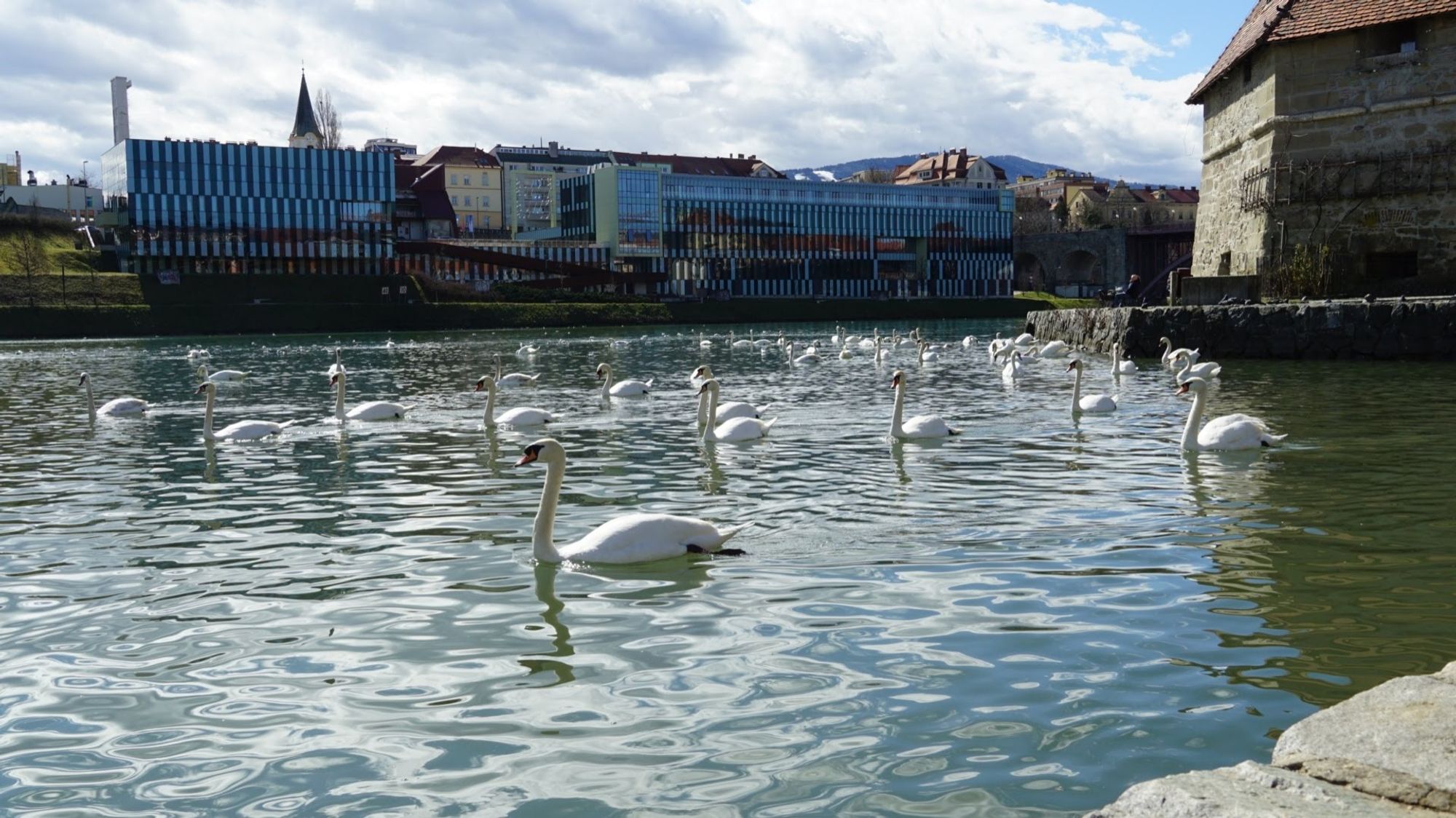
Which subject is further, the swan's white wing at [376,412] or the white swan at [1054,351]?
the white swan at [1054,351]

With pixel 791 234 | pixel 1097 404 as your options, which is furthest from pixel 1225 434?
pixel 791 234

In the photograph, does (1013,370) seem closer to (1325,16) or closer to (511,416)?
(511,416)

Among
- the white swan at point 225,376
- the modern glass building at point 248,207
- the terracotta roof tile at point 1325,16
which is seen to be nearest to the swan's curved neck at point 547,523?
the white swan at point 225,376

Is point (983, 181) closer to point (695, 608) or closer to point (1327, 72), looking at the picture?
point (1327, 72)

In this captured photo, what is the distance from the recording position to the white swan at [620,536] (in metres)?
9.31

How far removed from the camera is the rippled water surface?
5.57 meters

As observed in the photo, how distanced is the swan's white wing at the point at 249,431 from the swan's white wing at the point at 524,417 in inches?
130

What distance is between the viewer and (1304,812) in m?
3.82

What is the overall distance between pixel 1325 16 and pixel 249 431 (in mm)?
29207

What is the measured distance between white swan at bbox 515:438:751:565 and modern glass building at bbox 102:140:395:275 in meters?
103

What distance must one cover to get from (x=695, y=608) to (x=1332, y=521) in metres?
5.69

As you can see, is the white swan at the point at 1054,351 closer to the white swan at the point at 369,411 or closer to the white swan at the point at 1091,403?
the white swan at the point at 1091,403

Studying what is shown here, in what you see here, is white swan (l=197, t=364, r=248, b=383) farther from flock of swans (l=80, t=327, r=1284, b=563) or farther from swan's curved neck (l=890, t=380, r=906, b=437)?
swan's curved neck (l=890, t=380, r=906, b=437)

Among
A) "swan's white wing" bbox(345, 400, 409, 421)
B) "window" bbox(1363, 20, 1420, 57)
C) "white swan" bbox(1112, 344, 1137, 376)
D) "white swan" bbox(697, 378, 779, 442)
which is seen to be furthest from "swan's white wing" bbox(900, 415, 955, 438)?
"window" bbox(1363, 20, 1420, 57)
